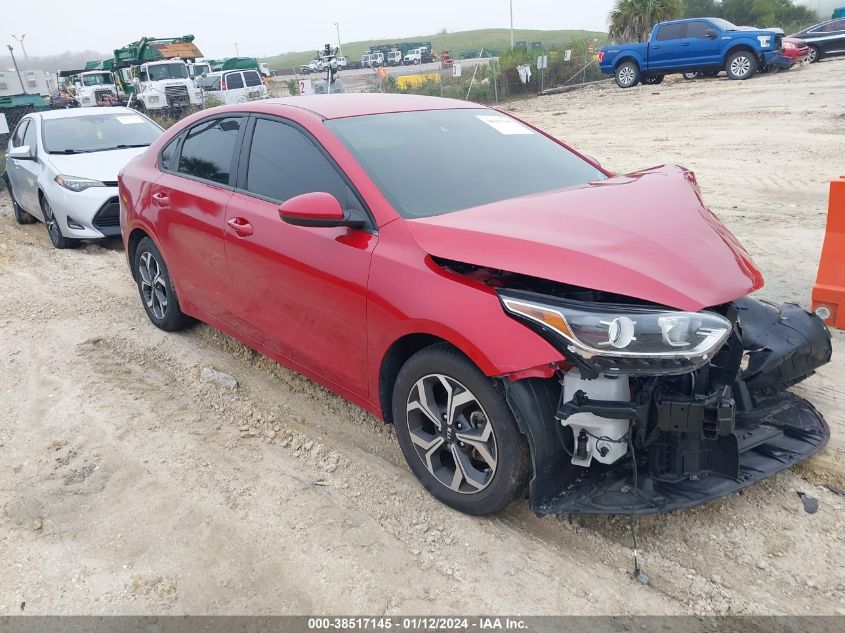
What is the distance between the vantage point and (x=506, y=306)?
2504 mm

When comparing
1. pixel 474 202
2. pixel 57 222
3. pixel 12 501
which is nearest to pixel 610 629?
pixel 474 202

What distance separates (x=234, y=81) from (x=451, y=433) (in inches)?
1136

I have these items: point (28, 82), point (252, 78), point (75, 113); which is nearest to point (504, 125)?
point (75, 113)

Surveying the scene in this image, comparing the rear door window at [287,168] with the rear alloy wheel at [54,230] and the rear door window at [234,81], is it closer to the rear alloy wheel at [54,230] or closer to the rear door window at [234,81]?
the rear alloy wheel at [54,230]

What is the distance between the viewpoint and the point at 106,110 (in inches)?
383

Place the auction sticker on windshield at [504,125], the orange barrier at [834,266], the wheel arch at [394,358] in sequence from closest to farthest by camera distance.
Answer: the wheel arch at [394,358], the auction sticker on windshield at [504,125], the orange barrier at [834,266]

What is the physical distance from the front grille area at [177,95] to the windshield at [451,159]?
26.8 m

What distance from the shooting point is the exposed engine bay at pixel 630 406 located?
2.32 meters

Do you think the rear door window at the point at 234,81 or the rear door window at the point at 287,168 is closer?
the rear door window at the point at 287,168

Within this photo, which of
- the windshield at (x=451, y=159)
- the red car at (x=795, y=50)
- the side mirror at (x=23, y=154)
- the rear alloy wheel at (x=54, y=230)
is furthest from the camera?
the red car at (x=795, y=50)

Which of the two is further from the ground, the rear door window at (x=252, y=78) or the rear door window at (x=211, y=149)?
the rear door window at (x=252, y=78)

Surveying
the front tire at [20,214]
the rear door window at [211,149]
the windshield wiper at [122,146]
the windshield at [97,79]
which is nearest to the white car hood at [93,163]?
the windshield wiper at [122,146]

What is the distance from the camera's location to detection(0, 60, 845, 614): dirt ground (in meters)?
2.55

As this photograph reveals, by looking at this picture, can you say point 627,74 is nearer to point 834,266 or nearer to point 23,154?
point 23,154
